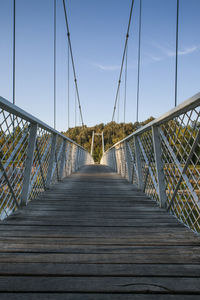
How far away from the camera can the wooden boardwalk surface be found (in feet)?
2.26

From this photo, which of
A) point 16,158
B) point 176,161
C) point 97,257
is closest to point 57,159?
point 16,158

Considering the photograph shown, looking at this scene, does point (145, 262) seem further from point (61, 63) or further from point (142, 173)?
point (61, 63)

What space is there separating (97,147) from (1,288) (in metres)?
34.6

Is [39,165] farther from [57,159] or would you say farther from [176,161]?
[176,161]

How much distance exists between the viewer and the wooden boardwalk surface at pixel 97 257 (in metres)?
0.69

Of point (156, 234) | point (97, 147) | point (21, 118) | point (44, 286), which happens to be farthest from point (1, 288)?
point (97, 147)

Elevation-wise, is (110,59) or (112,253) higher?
(110,59)

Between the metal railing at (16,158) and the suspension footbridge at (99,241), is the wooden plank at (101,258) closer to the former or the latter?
the suspension footbridge at (99,241)

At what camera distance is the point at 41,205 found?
1.80 meters

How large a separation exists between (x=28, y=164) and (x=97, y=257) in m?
1.15

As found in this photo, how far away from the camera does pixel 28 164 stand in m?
1.83

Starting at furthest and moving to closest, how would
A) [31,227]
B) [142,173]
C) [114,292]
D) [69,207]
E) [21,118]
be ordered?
[142,173] → [69,207] → [21,118] → [31,227] → [114,292]

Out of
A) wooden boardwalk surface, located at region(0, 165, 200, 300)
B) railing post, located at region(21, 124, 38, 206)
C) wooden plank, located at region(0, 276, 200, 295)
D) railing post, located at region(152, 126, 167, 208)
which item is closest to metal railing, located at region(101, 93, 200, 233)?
railing post, located at region(152, 126, 167, 208)

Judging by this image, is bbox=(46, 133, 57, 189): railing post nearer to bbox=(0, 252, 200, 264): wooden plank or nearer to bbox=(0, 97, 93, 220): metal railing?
bbox=(0, 97, 93, 220): metal railing
